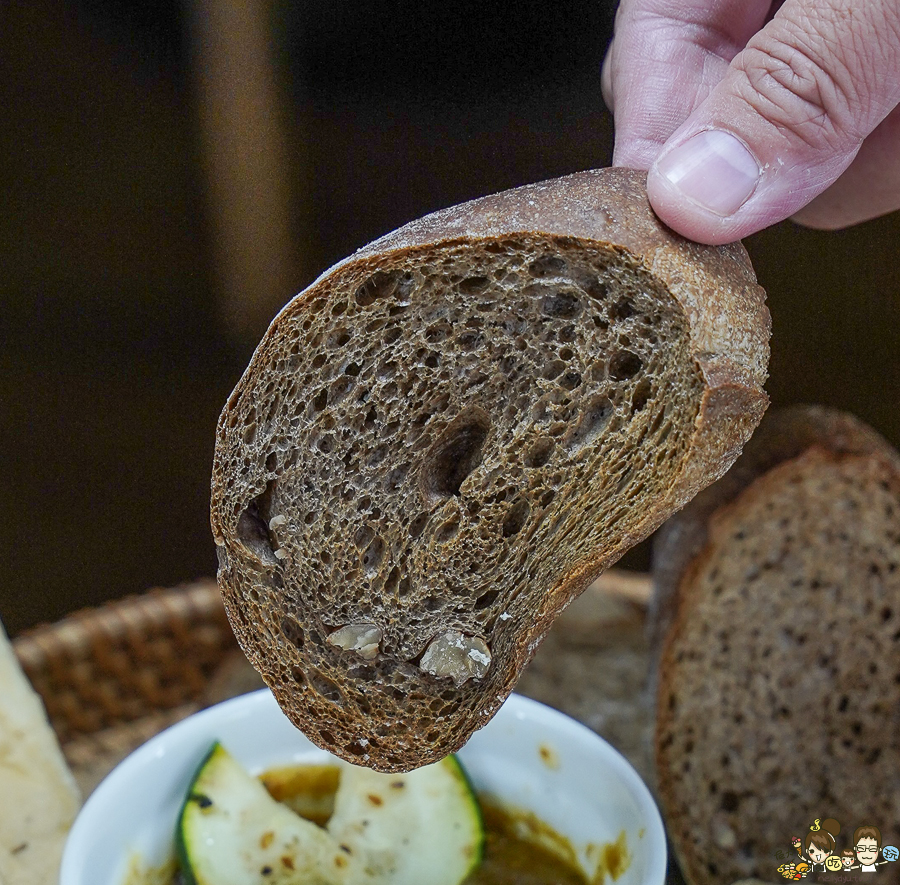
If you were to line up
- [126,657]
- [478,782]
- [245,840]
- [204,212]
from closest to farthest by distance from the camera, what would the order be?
[245,840]
[478,782]
[126,657]
[204,212]

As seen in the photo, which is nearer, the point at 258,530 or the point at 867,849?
the point at 258,530

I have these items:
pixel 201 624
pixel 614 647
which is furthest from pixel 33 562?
pixel 614 647

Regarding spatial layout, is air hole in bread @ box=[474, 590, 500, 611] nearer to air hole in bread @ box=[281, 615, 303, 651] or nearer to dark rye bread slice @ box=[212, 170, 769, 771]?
dark rye bread slice @ box=[212, 170, 769, 771]

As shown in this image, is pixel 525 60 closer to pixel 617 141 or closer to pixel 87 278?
pixel 617 141

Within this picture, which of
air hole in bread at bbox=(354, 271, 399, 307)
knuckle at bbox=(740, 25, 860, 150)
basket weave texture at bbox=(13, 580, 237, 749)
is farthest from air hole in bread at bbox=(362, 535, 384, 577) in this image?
basket weave texture at bbox=(13, 580, 237, 749)

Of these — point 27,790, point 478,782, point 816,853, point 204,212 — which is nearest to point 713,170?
point 478,782

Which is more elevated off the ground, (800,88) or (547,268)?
→ (800,88)

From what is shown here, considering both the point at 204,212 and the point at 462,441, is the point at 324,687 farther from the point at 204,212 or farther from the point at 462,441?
the point at 204,212
